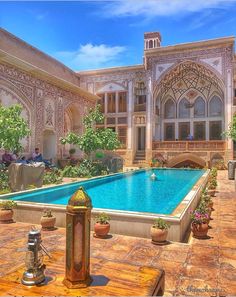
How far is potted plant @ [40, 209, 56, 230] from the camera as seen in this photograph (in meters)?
5.17

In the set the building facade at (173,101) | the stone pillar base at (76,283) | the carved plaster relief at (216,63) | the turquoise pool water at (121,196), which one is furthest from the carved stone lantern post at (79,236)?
the carved plaster relief at (216,63)

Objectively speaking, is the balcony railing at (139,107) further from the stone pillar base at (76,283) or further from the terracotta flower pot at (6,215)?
the stone pillar base at (76,283)

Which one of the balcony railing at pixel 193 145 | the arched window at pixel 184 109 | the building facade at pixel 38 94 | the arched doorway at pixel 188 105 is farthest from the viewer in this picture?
the arched window at pixel 184 109

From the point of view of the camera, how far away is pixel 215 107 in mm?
24328

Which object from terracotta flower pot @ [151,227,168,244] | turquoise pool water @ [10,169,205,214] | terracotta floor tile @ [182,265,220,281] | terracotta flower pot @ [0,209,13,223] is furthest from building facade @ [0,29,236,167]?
terracotta floor tile @ [182,265,220,281]

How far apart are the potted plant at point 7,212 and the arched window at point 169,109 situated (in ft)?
70.1

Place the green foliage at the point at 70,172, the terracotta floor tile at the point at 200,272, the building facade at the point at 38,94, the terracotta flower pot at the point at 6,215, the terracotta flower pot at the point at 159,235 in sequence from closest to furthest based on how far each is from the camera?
the terracotta floor tile at the point at 200,272 < the terracotta flower pot at the point at 159,235 < the terracotta flower pot at the point at 6,215 < the building facade at the point at 38,94 < the green foliage at the point at 70,172

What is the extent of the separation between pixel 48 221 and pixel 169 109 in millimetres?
22001

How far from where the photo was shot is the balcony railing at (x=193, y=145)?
20.9 m

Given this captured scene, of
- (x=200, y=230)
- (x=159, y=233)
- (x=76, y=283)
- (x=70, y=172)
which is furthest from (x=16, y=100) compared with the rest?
(x=76, y=283)

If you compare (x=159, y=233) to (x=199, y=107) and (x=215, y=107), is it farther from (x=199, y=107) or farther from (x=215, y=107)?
(x=199, y=107)

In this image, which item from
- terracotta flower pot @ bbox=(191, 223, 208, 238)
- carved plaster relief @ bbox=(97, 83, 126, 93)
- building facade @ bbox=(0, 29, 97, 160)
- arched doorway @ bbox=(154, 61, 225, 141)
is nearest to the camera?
terracotta flower pot @ bbox=(191, 223, 208, 238)

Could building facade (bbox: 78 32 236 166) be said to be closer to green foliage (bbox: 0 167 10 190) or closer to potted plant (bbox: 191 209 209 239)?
green foliage (bbox: 0 167 10 190)

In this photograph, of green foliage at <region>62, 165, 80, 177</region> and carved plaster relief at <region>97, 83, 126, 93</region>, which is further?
carved plaster relief at <region>97, 83, 126, 93</region>
